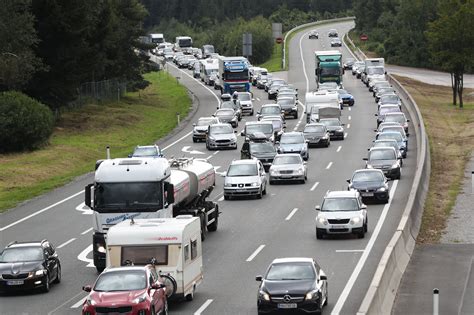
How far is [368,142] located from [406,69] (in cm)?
7671

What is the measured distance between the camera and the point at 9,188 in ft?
187

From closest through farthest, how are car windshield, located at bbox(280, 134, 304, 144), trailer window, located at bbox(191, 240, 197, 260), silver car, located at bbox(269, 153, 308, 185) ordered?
1. trailer window, located at bbox(191, 240, 197, 260)
2. silver car, located at bbox(269, 153, 308, 185)
3. car windshield, located at bbox(280, 134, 304, 144)

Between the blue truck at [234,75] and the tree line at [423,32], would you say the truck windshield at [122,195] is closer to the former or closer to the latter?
the blue truck at [234,75]

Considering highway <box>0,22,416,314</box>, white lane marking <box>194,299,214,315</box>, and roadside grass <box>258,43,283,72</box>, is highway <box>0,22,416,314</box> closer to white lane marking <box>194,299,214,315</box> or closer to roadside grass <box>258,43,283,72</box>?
white lane marking <box>194,299,214,315</box>

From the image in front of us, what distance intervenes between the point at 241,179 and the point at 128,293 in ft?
85.0

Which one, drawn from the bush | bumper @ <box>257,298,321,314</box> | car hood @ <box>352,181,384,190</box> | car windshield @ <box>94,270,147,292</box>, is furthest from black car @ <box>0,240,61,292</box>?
the bush

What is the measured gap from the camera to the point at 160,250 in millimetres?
29266

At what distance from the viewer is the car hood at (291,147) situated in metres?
64.4

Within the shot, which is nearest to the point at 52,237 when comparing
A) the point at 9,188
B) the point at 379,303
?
the point at 9,188

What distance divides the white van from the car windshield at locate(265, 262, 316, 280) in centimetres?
230

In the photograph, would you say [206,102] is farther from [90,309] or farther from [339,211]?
→ [90,309]

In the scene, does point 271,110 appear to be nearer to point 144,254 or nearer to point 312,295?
point 144,254

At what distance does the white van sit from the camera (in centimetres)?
2912

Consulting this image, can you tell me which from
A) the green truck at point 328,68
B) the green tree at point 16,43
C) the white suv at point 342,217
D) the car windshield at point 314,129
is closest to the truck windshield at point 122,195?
the white suv at point 342,217
